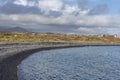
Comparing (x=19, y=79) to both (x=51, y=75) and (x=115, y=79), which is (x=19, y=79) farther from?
(x=115, y=79)

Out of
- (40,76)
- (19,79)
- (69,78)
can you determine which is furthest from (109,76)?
(19,79)

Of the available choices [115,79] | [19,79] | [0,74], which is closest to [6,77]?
[0,74]

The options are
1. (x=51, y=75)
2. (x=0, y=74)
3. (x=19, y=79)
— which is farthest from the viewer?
(x=51, y=75)

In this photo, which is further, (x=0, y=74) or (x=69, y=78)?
(x=69, y=78)

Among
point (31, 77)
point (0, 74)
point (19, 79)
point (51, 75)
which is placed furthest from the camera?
point (51, 75)

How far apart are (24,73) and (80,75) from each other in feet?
30.3

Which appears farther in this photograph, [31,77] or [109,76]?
[109,76]

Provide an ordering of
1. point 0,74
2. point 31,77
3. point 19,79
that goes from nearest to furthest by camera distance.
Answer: point 0,74, point 19,79, point 31,77

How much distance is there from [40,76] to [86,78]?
724cm

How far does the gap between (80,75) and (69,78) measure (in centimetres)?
408

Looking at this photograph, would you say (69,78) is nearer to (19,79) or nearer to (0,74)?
(19,79)

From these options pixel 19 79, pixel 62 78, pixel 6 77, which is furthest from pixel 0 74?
pixel 62 78

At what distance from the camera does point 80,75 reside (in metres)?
52.3

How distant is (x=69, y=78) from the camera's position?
160ft
